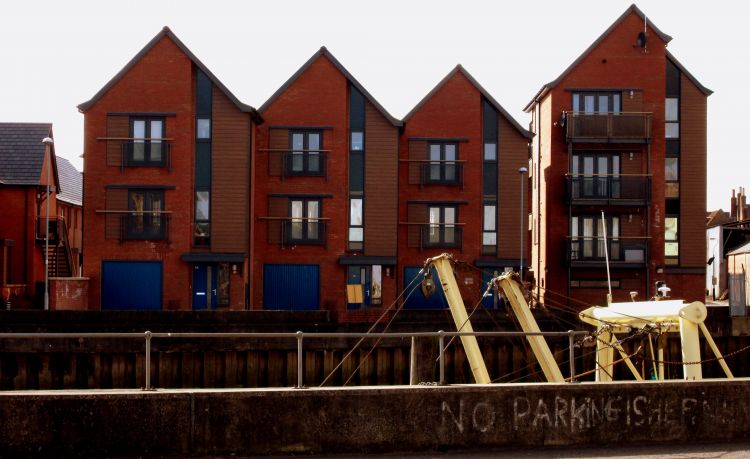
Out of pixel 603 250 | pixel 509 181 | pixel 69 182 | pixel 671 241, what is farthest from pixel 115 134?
pixel 671 241

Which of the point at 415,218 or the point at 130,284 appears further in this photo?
the point at 415,218

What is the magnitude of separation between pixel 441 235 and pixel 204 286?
1044cm

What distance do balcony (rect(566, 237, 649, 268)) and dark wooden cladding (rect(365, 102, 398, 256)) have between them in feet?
27.5

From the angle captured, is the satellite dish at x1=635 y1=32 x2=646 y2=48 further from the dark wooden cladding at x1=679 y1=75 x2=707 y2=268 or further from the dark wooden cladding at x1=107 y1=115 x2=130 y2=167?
the dark wooden cladding at x1=107 y1=115 x2=130 y2=167

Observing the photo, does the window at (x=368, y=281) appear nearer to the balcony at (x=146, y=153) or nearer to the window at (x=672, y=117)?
the balcony at (x=146, y=153)

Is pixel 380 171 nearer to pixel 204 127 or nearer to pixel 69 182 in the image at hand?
pixel 204 127

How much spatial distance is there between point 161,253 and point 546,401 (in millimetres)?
27430

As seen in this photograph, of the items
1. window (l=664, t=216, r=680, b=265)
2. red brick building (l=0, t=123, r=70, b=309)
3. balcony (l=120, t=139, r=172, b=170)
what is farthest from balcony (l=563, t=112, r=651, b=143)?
red brick building (l=0, t=123, r=70, b=309)

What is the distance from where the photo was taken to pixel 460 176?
40.4 meters

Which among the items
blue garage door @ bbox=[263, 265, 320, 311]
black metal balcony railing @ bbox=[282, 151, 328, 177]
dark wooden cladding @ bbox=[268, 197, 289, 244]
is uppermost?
black metal balcony railing @ bbox=[282, 151, 328, 177]

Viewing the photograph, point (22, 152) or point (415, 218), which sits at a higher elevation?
point (22, 152)

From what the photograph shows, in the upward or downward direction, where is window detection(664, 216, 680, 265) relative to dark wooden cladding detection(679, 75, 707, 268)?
downward

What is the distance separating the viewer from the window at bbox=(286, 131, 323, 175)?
39.3 metres

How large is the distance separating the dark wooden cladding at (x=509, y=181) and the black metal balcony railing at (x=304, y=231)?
25.5 ft
